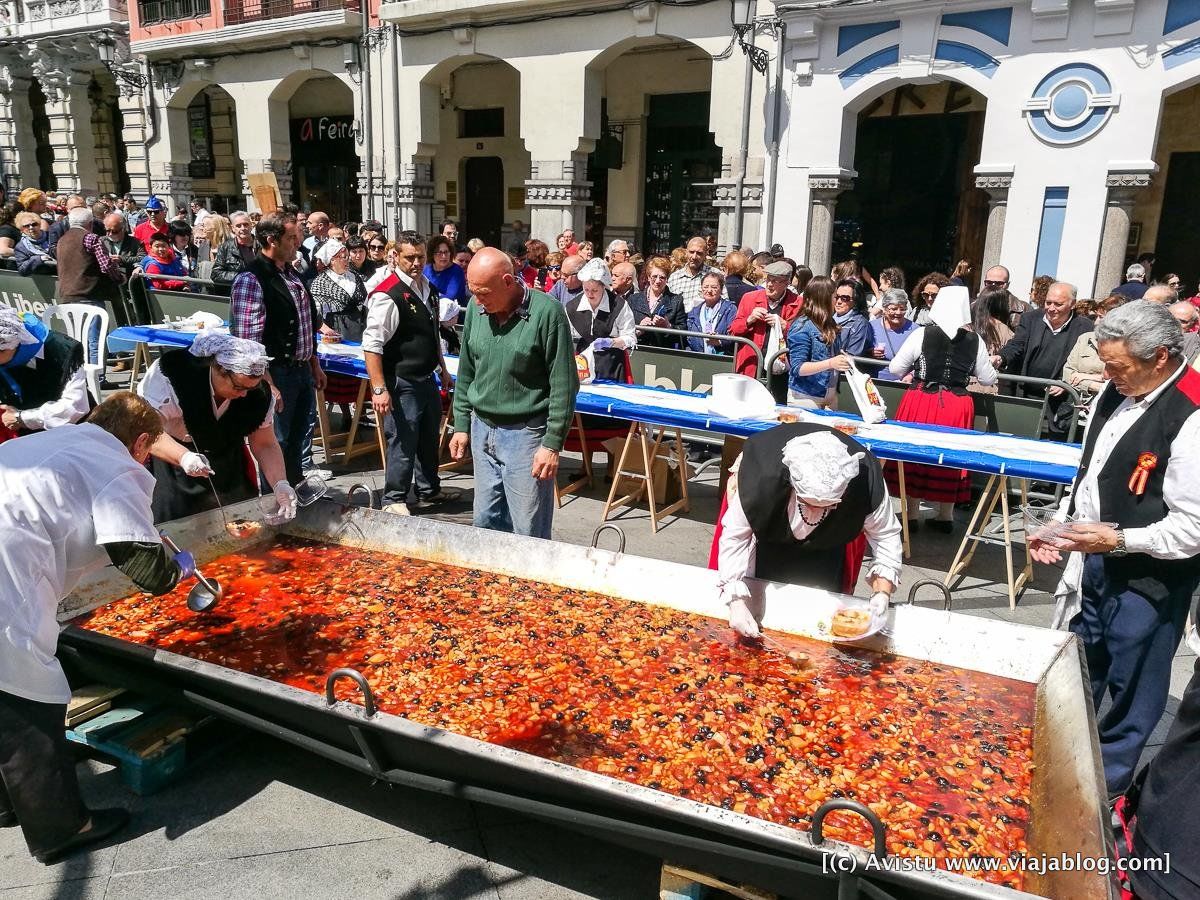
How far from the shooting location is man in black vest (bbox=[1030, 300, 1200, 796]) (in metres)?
3.08

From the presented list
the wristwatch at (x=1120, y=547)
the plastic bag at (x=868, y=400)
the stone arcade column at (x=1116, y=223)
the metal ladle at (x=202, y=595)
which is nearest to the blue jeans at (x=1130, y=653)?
the wristwatch at (x=1120, y=547)

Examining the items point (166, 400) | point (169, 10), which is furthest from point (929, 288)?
point (169, 10)

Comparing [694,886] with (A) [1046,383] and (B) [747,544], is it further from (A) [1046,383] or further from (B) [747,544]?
(A) [1046,383]

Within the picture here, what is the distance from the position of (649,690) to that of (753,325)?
5.43 meters

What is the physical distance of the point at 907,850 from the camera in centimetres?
243

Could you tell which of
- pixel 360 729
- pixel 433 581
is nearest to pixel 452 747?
pixel 360 729

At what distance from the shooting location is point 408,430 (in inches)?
256

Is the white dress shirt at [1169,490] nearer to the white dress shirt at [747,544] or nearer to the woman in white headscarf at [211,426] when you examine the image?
the white dress shirt at [747,544]

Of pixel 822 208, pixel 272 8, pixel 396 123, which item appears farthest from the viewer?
pixel 272 8

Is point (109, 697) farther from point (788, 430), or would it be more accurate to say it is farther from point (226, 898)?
point (788, 430)

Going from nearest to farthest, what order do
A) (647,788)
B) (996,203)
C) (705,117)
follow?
1. (647,788)
2. (996,203)
3. (705,117)

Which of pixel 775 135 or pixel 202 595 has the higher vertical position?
pixel 775 135

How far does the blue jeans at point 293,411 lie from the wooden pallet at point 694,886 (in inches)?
167

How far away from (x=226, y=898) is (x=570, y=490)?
194 inches
